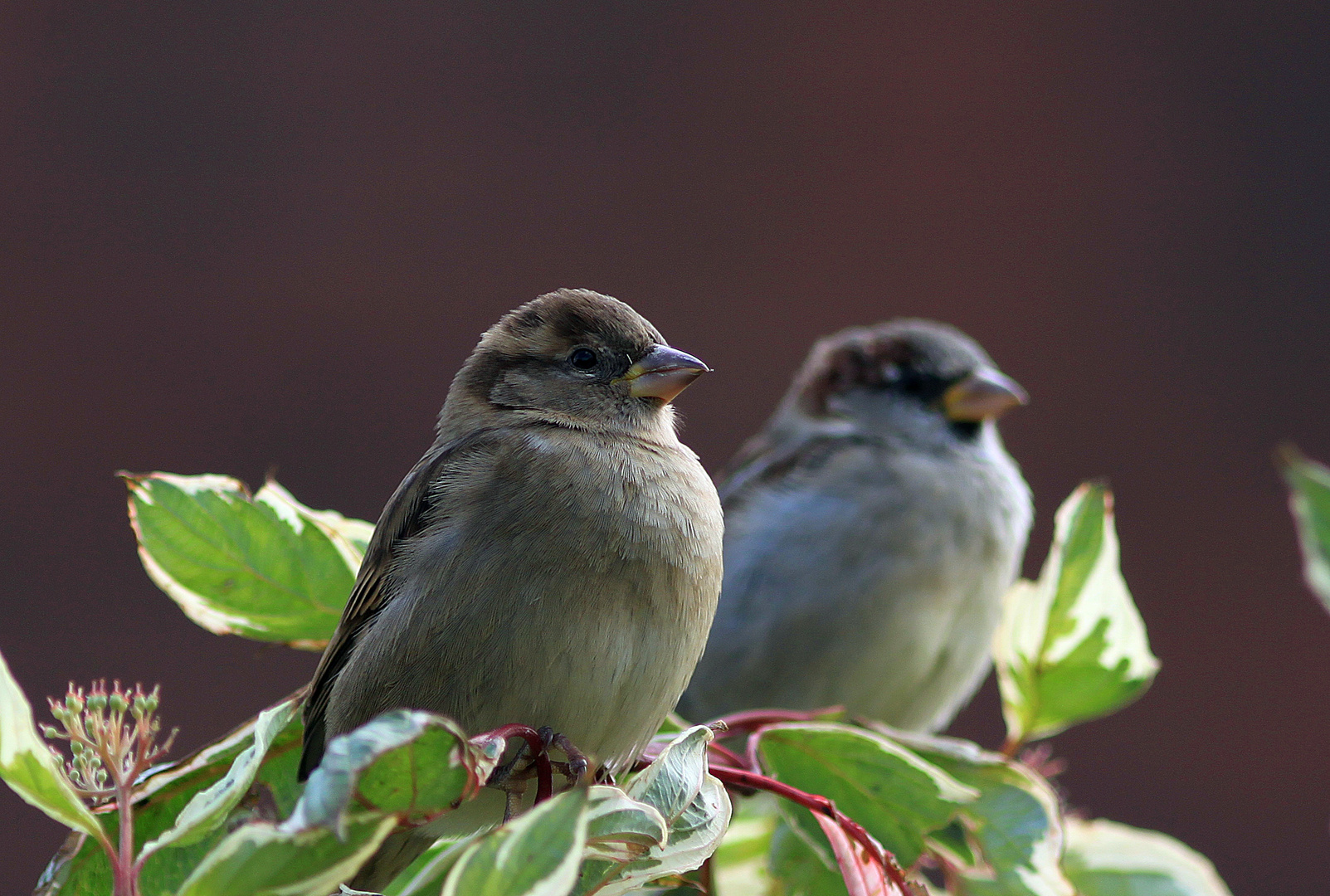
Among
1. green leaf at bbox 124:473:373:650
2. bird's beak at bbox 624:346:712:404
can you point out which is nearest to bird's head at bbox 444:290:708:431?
bird's beak at bbox 624:346:712:404

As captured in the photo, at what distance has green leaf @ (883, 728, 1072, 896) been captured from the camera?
3.57 ft

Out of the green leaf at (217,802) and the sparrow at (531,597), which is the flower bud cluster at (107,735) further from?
the sparrow at (531,597)

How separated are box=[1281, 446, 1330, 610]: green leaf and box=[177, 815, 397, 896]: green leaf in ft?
2.61

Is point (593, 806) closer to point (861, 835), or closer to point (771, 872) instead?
point (861, 835)

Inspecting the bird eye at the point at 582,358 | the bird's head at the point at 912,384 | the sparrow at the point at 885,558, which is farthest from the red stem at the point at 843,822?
the bird's head at the point at 912,384

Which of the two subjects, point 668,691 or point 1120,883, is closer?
point 668,691

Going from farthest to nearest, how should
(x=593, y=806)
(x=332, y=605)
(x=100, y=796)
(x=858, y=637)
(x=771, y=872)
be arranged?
(x=858, y=637), (x=771, y=872), (x=332, y=605), (x=100, y=796), (x=593, y=806)

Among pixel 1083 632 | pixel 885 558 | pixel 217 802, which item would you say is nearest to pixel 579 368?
pixel 1083 632

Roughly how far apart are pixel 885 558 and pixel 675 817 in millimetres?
1581

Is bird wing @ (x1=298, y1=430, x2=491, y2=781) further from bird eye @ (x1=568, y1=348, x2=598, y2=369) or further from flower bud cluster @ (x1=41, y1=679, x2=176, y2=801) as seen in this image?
flower bud cluster @ (x1=41, y1=679, x2=176, y2=801)

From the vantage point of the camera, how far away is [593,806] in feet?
2.30

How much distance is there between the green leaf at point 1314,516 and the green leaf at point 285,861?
2.61 ft

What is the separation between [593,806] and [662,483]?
53 centimetres

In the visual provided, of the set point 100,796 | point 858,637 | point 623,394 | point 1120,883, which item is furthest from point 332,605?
point 858,637
